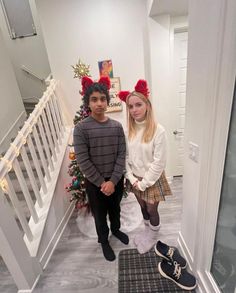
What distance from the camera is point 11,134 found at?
314 centimetres

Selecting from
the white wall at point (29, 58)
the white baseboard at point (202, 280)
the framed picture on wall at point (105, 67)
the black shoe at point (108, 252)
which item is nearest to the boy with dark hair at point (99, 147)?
the black shoe at point (108, 252)

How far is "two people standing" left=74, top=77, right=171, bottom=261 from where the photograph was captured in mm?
1425

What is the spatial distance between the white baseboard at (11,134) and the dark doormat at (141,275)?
2343mm

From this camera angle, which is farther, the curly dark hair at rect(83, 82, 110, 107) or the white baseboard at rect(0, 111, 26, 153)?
the white baseboard at rect(0, 111, 26, 153)

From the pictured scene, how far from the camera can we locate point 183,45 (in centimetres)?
238

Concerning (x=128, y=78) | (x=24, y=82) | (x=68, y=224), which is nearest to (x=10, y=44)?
(x=24, y=82)

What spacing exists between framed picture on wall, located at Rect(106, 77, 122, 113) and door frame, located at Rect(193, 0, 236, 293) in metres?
1.82

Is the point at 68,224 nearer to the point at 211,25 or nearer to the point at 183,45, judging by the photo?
the point at 211,25

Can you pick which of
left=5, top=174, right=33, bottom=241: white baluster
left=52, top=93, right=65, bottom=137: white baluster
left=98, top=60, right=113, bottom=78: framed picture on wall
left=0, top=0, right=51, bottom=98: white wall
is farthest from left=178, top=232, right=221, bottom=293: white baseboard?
left=0, top=0, right=51, bottom=98: white wall

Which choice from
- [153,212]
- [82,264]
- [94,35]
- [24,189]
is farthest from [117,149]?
[94,35]

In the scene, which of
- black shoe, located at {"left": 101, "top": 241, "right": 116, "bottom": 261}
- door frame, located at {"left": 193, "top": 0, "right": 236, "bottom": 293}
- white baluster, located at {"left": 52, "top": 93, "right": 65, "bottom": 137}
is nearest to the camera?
door frame, located at {"left": 193, "top": 0, "right": 236, "bottom": 293}

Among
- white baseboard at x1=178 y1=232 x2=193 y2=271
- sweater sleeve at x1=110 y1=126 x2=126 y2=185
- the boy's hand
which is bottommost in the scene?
white baseboard at x1=178 y1=232 x2=193 y2=271

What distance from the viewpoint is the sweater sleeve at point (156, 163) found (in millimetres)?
1438

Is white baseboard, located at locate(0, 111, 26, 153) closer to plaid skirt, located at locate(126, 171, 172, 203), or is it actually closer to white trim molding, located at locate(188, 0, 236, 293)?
plaid skirt, located at locate(126, 171, 172, 203)
